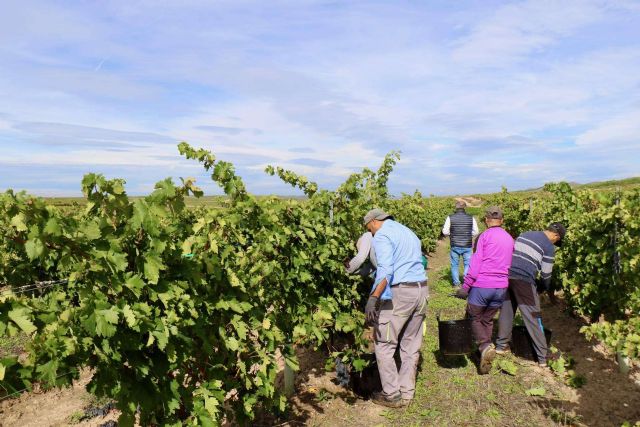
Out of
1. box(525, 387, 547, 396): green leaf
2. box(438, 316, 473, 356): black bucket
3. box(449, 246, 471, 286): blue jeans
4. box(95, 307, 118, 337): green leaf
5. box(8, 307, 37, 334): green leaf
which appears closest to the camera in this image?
box(8, 307, 37, 334): green leaf

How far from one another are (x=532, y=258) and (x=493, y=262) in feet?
1.65

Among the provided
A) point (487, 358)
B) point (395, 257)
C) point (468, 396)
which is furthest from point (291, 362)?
point (487, 358)

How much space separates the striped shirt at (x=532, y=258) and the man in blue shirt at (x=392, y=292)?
143cm

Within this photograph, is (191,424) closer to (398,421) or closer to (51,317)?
(51,317)

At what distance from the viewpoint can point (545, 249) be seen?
17.7 ft

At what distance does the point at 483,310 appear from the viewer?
17.7ft

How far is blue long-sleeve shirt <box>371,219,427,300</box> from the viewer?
178 inches

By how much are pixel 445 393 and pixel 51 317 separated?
13.4 ft

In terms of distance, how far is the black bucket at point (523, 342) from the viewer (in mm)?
5715

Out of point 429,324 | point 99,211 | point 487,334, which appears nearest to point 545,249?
point 487,334

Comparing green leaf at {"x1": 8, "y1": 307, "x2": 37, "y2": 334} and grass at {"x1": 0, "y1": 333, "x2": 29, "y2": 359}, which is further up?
green leaf at {"x1": 8, "y1": 307, "x2": 37, "y2": 334}

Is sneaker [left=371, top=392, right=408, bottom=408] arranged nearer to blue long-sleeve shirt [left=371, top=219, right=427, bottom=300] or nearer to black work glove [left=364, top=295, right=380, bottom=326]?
black work glove [left=364, top=295, right=380, bottom=326]

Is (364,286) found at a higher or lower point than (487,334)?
higher

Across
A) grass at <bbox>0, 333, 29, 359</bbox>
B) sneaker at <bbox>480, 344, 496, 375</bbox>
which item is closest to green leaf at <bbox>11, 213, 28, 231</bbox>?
sneaker at <bbox>480, 344, 496, 375</bbox>
